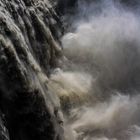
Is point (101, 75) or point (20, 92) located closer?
point (20, 92)

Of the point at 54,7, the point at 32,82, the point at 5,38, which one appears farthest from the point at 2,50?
the point at 54,7

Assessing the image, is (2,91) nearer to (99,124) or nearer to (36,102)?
(36,102)

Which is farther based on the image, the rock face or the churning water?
the churning water

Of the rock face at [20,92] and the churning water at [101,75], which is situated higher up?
the churning water at [101,75]

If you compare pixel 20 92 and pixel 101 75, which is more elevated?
pixel 101 75

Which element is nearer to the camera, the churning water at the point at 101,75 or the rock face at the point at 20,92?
the rock face at the point at 20,92

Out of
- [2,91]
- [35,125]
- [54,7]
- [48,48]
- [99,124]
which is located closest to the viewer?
[2,91]

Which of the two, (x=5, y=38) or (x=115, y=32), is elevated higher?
(x=115, y=32)

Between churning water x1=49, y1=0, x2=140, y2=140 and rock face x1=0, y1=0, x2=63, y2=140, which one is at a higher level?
churning water x1=49, y1=0, x2=140, y2=140
